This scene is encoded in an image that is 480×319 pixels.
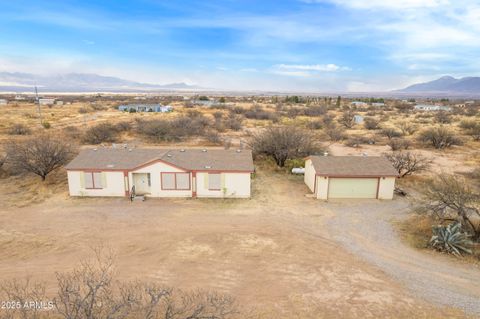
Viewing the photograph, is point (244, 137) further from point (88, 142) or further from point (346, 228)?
point (346, 228)

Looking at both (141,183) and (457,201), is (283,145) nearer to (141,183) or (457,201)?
(141,183)

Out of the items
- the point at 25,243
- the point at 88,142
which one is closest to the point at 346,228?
the point at 25,243

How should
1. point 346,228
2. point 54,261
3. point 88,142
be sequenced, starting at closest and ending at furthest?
point 54,261 < point 346,228 < point 88,142

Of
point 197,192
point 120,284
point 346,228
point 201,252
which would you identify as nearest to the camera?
point 120,284

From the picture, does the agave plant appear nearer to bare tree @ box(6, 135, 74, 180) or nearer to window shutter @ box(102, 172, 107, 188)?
window shutter @ box(102, 172, 107, 188)

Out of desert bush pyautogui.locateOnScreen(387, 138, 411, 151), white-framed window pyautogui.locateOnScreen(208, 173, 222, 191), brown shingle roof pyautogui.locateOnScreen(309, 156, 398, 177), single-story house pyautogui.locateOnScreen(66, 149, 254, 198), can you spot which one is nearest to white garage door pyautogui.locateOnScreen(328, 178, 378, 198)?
brown shingle roof pyautogui.locateOnScreen(309, 156, 398, 177)

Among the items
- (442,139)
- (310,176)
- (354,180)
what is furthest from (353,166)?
(442,139)
